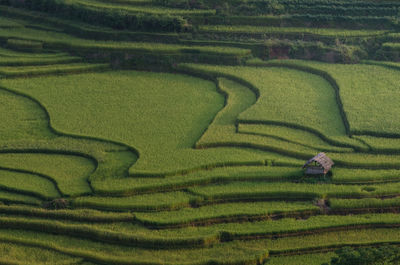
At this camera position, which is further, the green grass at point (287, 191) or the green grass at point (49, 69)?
the green grass at point (49, 69)

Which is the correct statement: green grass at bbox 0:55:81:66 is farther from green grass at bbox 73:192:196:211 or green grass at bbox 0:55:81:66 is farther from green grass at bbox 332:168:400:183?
green grass at bbox 332:168:400:183

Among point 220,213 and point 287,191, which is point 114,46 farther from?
point 220,213

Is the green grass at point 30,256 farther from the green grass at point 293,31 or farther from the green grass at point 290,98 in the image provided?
the green grass at point 293,31

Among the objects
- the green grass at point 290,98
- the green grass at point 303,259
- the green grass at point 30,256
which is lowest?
the green grass at point 30,256

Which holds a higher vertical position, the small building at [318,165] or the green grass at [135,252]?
the small building at [318,165]

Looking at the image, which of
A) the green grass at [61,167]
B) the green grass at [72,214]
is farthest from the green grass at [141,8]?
the green grass at [72,214]

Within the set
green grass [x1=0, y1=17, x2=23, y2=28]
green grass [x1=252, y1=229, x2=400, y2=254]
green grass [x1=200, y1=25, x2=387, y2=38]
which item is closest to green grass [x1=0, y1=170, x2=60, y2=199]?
green grass [x1=252, y1=229, x2=400, y2=254]
